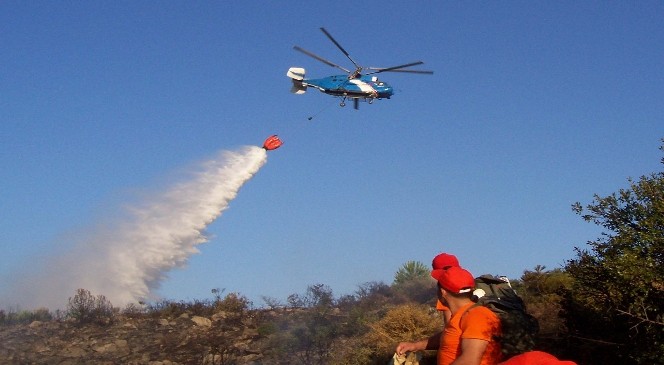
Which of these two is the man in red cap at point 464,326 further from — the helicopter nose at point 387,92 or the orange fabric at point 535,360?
the helicopter nose at point 387,92

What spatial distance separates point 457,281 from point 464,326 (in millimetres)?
401

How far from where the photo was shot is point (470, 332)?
224 inches

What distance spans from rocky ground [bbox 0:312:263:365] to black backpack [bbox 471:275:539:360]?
12.7m

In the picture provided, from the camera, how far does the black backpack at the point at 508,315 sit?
21.8ft

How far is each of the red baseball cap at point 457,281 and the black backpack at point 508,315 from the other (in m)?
0.33

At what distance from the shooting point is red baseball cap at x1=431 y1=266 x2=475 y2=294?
5984 mm

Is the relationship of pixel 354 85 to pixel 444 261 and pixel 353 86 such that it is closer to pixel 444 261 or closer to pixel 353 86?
pixel 353 86

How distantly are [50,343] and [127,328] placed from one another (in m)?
2.61

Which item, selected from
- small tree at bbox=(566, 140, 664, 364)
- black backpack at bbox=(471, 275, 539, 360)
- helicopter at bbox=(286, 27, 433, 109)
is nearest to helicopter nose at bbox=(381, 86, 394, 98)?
helicopter at bbox=(286, 27, 433, 109)

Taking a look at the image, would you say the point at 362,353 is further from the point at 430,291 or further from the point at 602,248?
the point at 430,291

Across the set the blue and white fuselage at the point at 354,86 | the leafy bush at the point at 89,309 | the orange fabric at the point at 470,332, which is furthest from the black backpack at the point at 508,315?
the blue and white fuselage at the point at 354,86

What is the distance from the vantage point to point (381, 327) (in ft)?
46.3

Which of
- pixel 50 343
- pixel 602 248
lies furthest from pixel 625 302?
pixel 50 343

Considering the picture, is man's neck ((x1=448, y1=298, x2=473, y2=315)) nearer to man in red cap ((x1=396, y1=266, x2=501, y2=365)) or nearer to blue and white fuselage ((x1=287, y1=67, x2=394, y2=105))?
man in red cap ((x1=396, y1=266, x2=501, y2=365))
